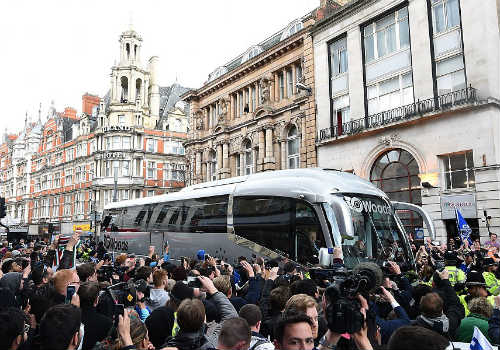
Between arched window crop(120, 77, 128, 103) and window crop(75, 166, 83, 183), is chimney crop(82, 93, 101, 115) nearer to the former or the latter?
window crop(75, 166, 83, 183)

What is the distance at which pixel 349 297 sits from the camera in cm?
295

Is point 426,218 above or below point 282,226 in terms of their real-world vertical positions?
above

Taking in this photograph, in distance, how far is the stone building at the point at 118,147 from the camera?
54000mm

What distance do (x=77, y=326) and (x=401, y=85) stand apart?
21344 millimetres

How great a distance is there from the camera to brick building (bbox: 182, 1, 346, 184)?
2702cm

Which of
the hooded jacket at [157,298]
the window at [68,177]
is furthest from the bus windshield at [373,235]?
the window at [68,177]

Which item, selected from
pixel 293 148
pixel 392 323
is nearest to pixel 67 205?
pixel 293 148

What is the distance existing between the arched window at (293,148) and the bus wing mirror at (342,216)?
16.8 meters

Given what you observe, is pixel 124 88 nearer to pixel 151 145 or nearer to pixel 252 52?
pixel 151 145

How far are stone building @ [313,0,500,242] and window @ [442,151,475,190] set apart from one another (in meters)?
0.04

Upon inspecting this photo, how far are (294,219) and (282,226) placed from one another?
0.54 metres

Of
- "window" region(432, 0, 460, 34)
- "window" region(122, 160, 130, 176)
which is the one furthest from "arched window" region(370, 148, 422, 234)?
"window" region(122, 160, 130, 176)

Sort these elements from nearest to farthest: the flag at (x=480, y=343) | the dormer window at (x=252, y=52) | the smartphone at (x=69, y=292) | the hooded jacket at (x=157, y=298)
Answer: the flag at (x=480, y=343) → the smartphone at (x=69, y=292) → the hooded jacket at (x=157, y=298) → the dormer window at (x=252, y=52)

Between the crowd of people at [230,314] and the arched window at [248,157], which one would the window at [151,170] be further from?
the crowd of people at [230,314]
